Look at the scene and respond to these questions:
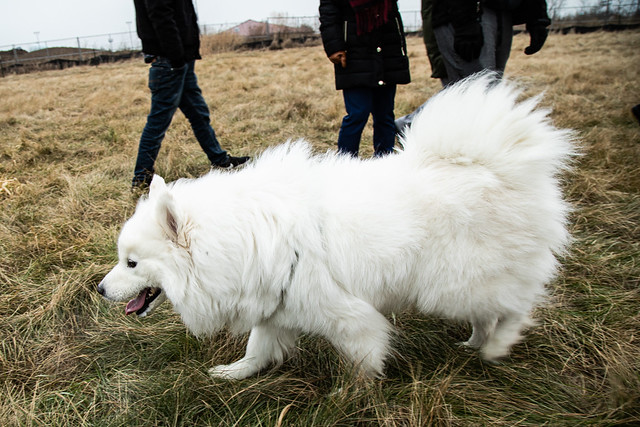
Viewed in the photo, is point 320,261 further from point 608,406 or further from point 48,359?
point 48,359

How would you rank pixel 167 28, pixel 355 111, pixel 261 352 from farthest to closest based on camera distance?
pixel 167 28 → pixel 355 111 → pixel 261 352

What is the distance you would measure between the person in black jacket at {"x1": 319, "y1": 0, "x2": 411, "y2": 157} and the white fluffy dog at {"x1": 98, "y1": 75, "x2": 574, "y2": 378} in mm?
1333

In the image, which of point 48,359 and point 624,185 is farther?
point 624,185

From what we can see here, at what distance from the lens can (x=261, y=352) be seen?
→ 1822mm

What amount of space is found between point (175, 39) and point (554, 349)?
129 inches

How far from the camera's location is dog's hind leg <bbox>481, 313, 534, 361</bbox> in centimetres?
171

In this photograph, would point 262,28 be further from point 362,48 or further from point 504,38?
point 504,38

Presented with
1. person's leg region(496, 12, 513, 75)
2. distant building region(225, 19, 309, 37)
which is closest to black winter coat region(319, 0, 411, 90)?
person's leg region(496, 12, 513, 75)

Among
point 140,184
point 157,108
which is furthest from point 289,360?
point 157,108

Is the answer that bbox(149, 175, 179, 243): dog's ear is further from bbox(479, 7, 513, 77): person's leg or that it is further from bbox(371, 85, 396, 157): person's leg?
bbox(479, 7, 513, 77): person's leg

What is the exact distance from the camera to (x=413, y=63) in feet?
39.5

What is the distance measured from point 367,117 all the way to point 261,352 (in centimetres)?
193

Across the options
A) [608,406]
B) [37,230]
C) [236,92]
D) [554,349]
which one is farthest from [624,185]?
[236,92]

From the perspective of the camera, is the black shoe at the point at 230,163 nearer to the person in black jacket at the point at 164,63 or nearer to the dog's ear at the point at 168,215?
the person in black jacket at the point at 164,63
